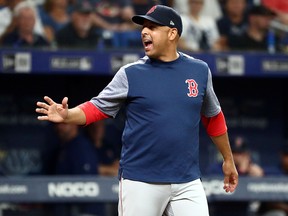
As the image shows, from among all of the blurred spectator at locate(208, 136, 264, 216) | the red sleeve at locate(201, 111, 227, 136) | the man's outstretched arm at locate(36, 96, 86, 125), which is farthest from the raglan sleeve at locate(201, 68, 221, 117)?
the blurred spectator at locate(208, 136, 264, 216)

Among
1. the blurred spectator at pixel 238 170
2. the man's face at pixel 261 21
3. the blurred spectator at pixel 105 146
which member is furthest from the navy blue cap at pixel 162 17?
the man's face at pixel 261 21

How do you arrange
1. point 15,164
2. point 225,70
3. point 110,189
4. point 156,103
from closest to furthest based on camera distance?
1. point 156,103
2. point 110,189
3. point 225,70
4. point 15,164

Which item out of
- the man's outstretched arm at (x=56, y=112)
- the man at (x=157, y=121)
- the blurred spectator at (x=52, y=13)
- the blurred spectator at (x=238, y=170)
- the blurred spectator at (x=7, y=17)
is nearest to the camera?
the man's outstretched arm at (x=56, y=112)

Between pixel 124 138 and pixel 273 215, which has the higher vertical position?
pixel 124 138

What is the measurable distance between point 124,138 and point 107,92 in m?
0.27

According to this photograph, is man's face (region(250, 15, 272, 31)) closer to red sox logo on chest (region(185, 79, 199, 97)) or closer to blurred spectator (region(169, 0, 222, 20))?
blurred spectator (region(169, 0, 222, 20))

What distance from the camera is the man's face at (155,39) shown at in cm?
504

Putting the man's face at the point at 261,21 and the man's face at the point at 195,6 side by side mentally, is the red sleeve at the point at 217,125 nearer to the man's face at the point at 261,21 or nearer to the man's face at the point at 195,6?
the man's face at the point at 195,6

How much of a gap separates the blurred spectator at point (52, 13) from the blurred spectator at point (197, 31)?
48.0 inches

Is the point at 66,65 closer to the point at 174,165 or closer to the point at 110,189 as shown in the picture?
the point at 110,189

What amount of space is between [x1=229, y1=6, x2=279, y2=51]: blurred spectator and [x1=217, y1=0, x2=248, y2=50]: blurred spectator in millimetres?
52

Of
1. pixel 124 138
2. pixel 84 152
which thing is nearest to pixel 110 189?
pixel 84 152

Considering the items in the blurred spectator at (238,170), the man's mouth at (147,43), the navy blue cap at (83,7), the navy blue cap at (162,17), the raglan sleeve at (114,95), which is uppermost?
the navy blue cap at (162,17)

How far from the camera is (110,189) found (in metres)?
8.55
